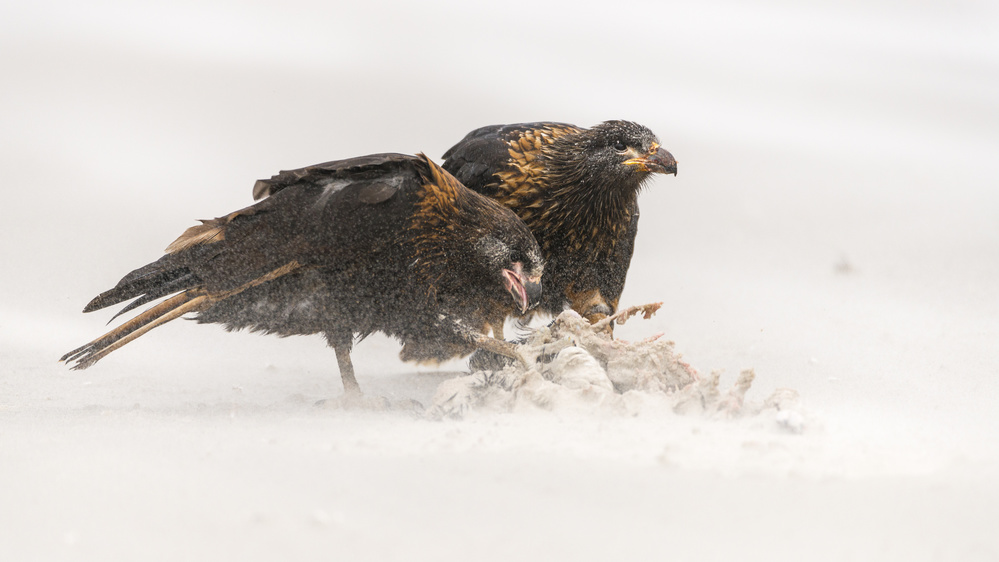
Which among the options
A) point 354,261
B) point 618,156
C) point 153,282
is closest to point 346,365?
point 354,261

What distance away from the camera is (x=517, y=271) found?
13.7ft

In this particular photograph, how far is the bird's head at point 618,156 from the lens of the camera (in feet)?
15.3

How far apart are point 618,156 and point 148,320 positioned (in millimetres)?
2420

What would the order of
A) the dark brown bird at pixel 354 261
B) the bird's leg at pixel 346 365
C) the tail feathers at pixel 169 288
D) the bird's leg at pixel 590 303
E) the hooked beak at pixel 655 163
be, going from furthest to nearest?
the bird's leg at pixel 590 303 → the hooked beak at pixel 655 163 → the bird's leg at pixel 346 365 → the tail feathers at pixel 169 288 → the dark brown bird at pixel 354 261

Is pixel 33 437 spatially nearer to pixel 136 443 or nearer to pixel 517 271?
pixel 136 443

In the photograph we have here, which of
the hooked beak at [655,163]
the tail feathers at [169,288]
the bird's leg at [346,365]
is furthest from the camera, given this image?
the hooked beak at [655,163]

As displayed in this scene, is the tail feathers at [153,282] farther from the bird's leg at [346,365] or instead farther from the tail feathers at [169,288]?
the bird's leg at [346,365]

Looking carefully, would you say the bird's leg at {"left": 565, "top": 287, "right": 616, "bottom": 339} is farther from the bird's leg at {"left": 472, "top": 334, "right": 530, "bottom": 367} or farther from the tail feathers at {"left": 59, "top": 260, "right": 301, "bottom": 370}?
the tail feathers at {"left": 59, "top": 260, "right": 301, "bottom": 370}

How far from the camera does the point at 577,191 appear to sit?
4.76 m

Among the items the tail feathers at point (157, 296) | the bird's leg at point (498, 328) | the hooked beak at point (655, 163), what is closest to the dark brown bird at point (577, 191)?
the hooked beak at point (655, 163)

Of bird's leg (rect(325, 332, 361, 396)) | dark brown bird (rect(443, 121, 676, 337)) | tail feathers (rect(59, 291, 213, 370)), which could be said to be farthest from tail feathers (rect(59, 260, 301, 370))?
dark brown bird (rect(443, 121, 676, 337))

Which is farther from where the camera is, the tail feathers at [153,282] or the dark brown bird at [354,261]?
the tail feathers at [153,282]

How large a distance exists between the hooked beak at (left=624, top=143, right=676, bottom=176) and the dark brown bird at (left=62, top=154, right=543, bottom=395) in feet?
2.59

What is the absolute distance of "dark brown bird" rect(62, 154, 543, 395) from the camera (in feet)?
13.2
